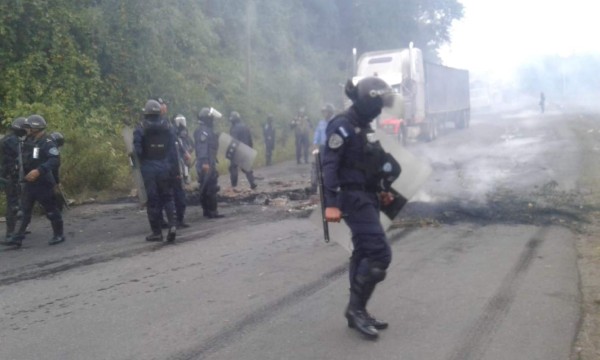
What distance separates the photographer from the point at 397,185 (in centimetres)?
609

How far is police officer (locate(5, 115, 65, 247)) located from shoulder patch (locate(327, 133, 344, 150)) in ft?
18.0

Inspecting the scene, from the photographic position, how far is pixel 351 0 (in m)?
43.2

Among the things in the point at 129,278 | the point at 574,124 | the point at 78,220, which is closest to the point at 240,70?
the point at 574,124

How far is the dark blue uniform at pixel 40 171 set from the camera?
377 inches

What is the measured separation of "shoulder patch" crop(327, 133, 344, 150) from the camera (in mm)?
5348

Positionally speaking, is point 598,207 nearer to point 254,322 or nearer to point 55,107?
point 254,322

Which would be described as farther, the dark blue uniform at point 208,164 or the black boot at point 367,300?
the dark blue uniform at point 208,164

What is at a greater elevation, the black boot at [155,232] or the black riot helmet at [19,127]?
the black riot helmet at [19,127]

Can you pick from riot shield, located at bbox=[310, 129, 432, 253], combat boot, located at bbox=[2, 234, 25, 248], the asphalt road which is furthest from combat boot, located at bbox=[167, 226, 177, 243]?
riot shield, located at bbox=[310, 129, 432, 253]

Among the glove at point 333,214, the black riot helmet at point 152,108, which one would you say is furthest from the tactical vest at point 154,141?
the glove at point 333,214

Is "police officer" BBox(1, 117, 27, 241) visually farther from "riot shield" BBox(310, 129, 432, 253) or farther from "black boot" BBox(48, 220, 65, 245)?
"riot shield" BBox(310, 129, 432, 253)

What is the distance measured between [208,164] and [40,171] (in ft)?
10.0

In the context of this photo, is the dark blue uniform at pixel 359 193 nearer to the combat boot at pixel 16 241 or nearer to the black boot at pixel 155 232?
the black boot at pixel 155 232

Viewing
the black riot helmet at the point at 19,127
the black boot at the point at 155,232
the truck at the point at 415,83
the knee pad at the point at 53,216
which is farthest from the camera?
the truck at the point at 415,83
